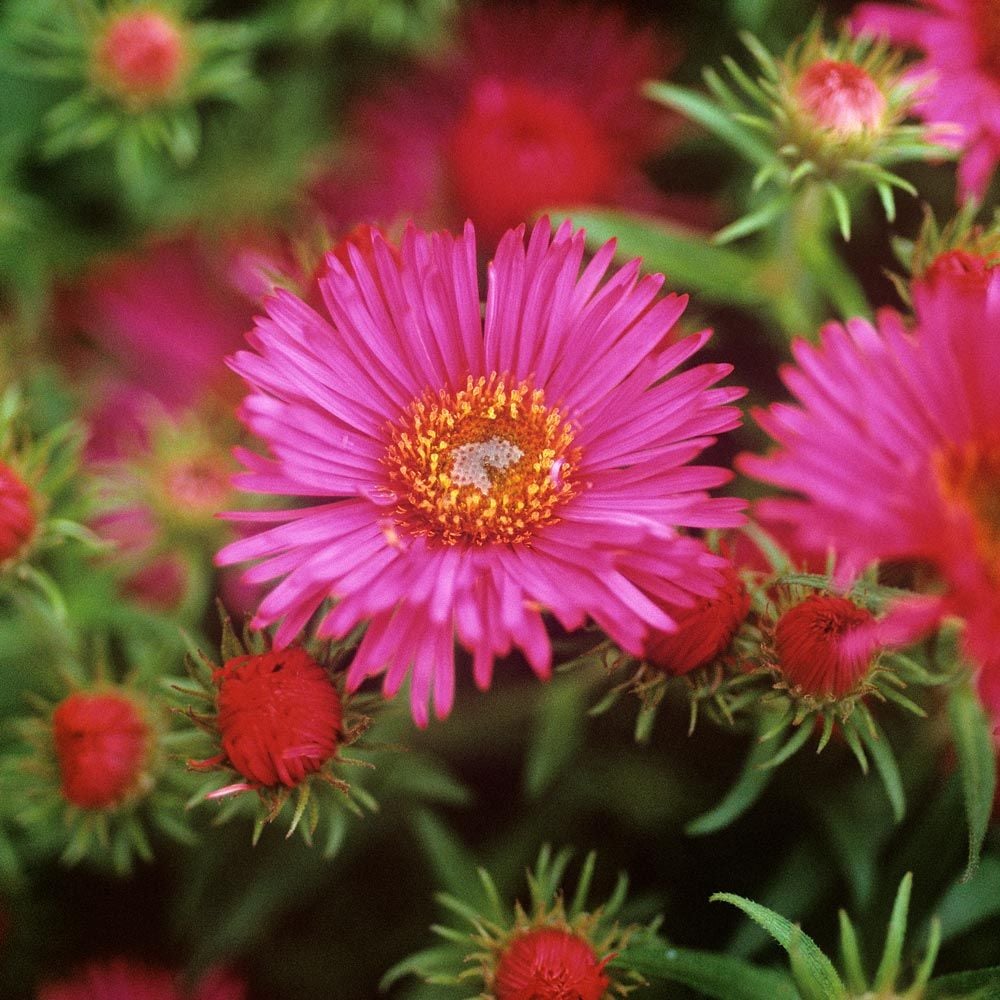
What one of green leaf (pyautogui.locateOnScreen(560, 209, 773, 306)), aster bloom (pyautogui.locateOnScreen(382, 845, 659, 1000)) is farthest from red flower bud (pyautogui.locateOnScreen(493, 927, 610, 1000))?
green leaf (pyautogui.locateOnScreen(560, 209, 773, 306))

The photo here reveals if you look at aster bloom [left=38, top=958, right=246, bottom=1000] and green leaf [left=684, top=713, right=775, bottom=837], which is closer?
green leaf [left=684, top=713, right=775, bottom=837]

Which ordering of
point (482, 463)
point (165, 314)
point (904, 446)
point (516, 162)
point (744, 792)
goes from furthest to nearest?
point (165, 314) < point (516, 162) < point (482, 463) < point (744, 792) < point (904, 446)

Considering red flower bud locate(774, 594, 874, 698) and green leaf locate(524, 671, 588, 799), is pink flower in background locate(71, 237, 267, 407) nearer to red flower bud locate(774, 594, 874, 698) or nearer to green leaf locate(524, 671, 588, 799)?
green leaf locate(524, 671, 588, 799)

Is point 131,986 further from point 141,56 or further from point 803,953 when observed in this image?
point 141,56

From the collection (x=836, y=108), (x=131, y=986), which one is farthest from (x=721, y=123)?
(x=131, y=986)

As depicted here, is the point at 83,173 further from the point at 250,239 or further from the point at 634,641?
the point at 634,641

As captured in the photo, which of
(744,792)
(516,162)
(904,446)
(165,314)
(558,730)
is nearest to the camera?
(904,446)

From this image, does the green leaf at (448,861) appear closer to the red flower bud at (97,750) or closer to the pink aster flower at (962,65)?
the red flower bud at (97,750)

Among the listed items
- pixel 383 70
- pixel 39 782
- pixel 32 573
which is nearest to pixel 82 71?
pixel 383 70
